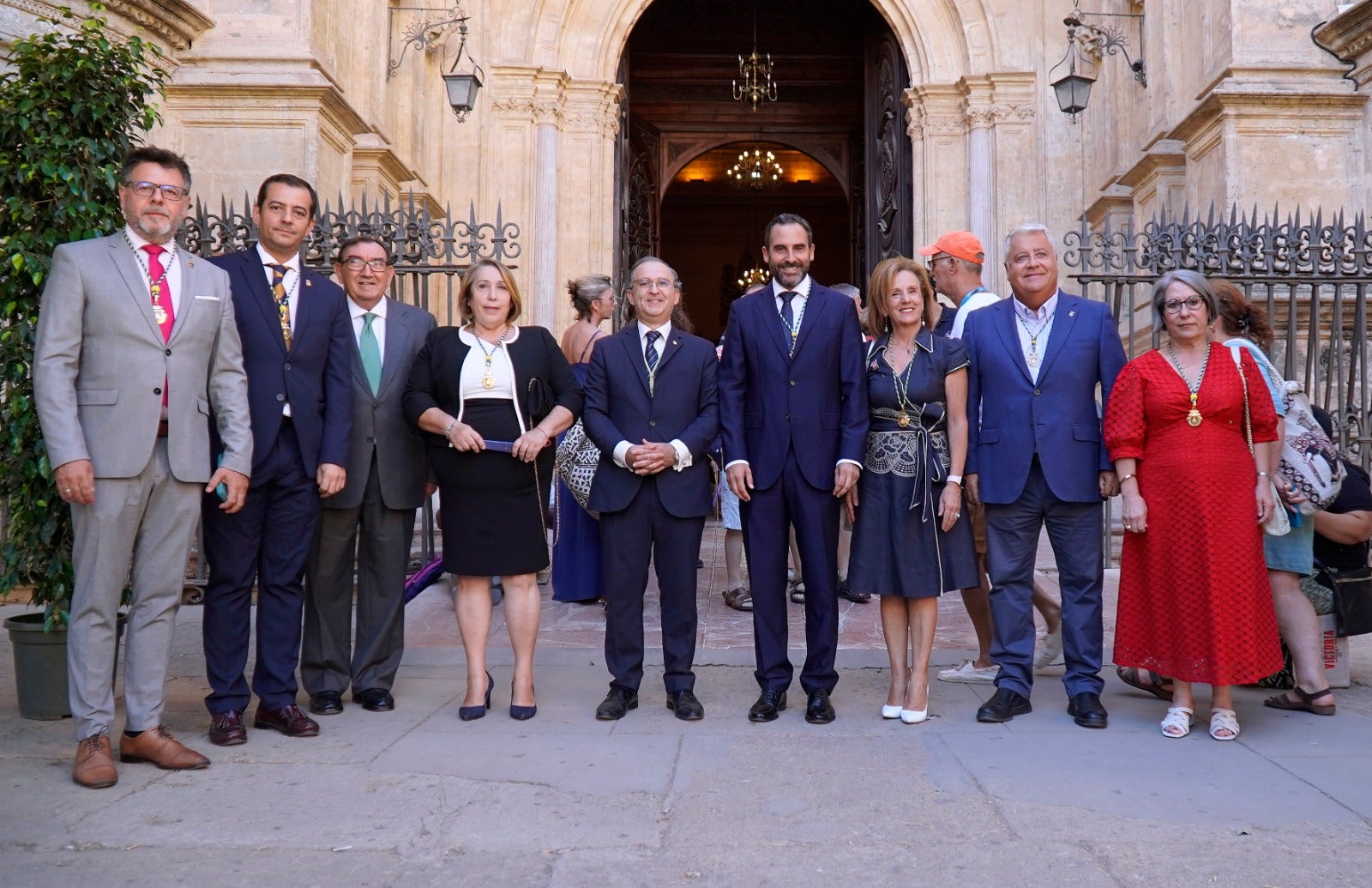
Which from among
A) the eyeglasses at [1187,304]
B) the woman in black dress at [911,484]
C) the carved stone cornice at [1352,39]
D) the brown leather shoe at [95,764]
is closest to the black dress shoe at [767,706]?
the woman in black dress at [911,484]

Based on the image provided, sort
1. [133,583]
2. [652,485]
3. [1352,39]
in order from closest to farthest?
[133,583] < [652,485] < [1352,39]

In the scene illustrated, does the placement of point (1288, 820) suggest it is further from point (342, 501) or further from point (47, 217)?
point (47, 217)

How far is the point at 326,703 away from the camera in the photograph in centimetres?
459

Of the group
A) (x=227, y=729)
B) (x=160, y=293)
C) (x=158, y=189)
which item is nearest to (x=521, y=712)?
(x=227, y=729)

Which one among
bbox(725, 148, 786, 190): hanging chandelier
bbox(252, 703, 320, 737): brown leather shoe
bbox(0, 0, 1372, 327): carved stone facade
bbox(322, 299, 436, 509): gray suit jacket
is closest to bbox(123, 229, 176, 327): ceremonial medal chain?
bbox(322, 299, 436, 509): gray suit jacket

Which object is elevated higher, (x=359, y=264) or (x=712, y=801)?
(x=359, y=264)

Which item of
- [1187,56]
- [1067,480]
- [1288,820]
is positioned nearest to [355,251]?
[1067,480]

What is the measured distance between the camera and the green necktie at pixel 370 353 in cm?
470

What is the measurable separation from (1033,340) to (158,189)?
3422mm

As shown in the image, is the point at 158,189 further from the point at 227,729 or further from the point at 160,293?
the point at 227,729

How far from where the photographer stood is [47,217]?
4.48 meters

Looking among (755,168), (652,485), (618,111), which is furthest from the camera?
(755,168)

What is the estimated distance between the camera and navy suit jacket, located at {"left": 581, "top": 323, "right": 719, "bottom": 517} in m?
4.50

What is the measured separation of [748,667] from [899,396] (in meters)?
1.80
